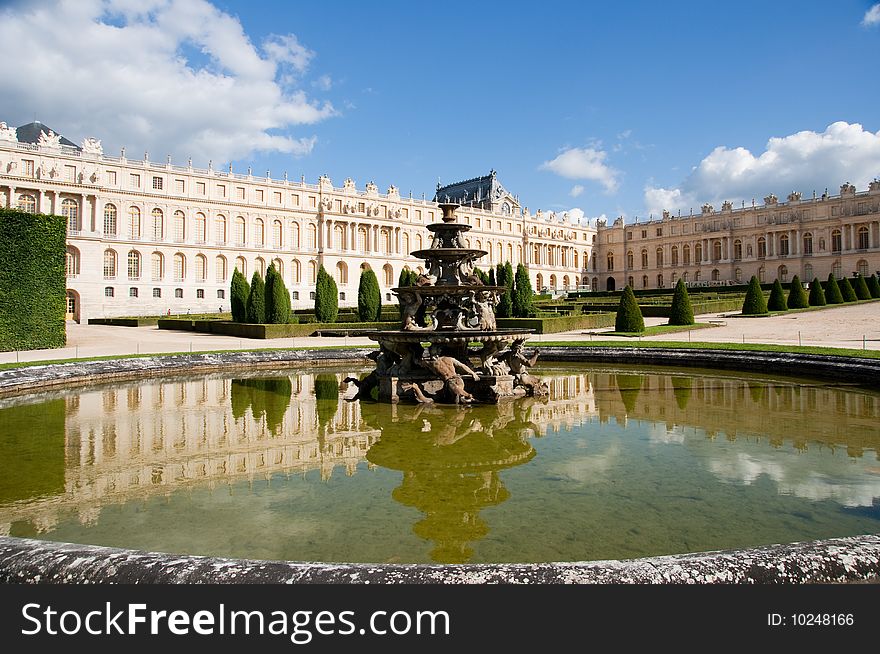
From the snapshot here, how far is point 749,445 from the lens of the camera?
654 cm

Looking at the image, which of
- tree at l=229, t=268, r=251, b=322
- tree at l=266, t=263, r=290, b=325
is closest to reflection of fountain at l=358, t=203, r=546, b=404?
tree at l=266, t=263, r=290, b=325

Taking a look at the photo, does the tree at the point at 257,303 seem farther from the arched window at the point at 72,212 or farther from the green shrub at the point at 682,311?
the arched window at the point at 72,212

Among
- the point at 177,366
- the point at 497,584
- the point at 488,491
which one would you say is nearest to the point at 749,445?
the point at 488,491

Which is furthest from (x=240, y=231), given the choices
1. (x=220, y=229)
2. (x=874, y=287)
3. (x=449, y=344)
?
(x=874, y=287)

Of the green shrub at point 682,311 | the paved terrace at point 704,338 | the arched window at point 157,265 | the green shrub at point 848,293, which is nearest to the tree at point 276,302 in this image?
the paved terrace at point 704,338

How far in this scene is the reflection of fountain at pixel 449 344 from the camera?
395 inches

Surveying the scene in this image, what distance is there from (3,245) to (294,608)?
19917 mm

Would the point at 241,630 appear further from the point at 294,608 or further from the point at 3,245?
the point at 3,245

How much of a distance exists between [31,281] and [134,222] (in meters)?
32.2

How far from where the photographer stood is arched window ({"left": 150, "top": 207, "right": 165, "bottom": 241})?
4834cm

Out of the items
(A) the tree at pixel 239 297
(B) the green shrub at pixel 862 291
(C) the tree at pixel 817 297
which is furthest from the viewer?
(B) the green shrub at pixel 862 291

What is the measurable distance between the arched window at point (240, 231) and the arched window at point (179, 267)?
4998mm

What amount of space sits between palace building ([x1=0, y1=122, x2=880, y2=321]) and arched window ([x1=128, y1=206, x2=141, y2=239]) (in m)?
0.10

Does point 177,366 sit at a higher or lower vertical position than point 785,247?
lower
